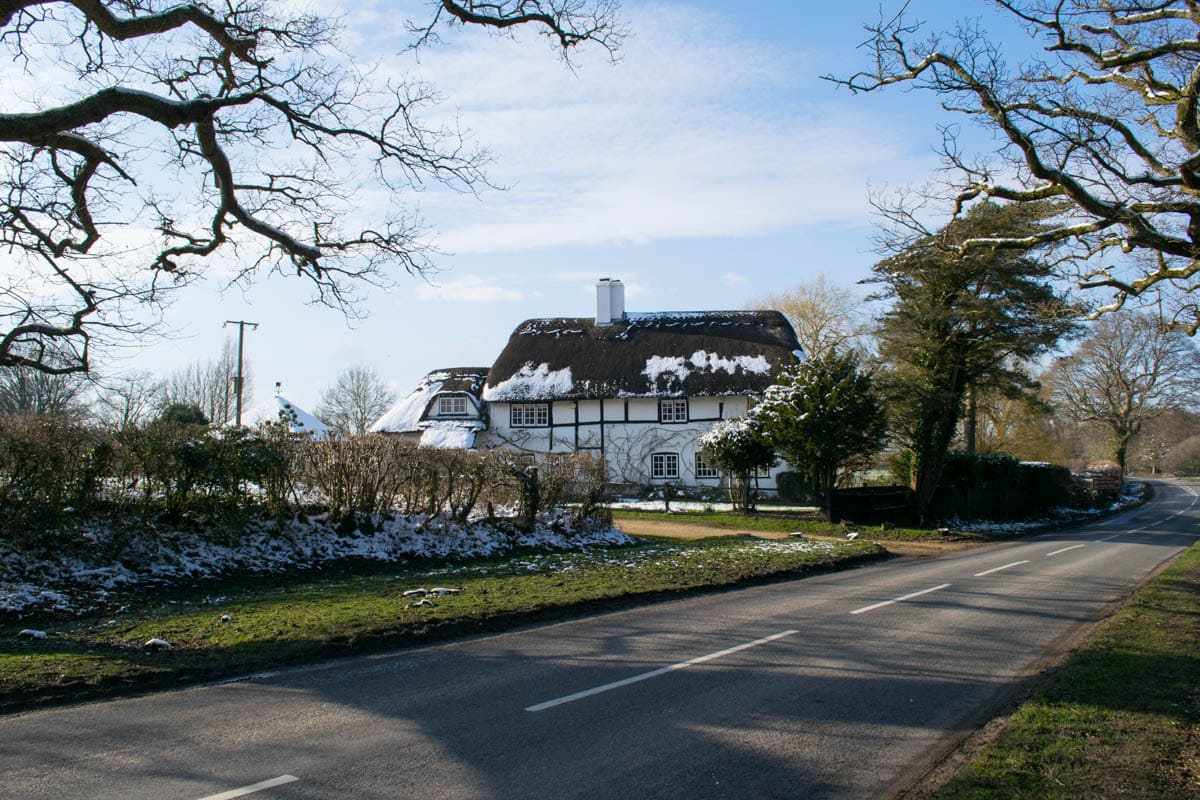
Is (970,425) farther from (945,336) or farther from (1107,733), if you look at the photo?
(1107,733)

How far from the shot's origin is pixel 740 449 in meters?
28.0

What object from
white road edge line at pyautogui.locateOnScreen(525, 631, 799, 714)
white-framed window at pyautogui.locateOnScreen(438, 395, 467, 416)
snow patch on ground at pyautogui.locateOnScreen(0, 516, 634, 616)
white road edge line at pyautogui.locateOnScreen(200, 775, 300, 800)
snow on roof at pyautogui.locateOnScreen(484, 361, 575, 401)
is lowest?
white road edge line at pyautogui.locateOnScreen(525, 631, 799, 714)

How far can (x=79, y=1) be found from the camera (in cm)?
956

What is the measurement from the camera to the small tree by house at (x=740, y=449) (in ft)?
91.9

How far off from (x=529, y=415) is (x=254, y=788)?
37.1 m

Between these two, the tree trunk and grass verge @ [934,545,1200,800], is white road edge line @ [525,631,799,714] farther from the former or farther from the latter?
the tree trunk

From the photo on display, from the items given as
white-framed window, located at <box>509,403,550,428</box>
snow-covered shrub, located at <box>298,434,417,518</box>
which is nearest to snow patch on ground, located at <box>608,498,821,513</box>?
white-framed window, located at <box>509,403,550,428</box>

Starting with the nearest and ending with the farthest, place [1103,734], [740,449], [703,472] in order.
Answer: [1103,734], [740,449], [703,472]

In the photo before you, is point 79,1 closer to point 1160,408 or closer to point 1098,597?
point 1098,597

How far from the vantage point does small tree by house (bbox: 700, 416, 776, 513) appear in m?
28.0

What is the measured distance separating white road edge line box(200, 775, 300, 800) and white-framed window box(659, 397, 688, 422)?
36035 mm

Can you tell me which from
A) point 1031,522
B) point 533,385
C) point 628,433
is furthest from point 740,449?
point 533,385

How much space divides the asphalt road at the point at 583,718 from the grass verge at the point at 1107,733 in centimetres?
44

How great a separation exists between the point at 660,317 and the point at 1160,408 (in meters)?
38.7
